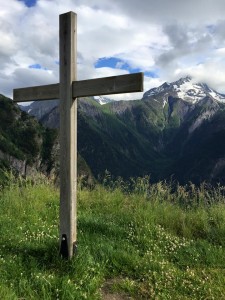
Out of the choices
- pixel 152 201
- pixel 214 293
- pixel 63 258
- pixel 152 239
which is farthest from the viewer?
pixel 152 201

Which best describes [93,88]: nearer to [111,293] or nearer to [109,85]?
[109,85]

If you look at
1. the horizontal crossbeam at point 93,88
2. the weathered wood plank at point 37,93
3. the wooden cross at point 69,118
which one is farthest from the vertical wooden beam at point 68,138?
the weathered wood plank at point 37,93

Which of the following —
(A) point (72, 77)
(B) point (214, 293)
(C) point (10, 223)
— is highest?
(A) point (72, 77)

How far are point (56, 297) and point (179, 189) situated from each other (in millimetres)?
4981

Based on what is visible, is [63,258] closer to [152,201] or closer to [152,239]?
[152,239]

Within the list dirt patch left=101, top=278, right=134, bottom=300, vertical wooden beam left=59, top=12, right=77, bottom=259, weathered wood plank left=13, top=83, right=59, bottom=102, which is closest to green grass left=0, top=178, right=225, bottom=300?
dirt patch left=101, top=278, right=134, bottom=300

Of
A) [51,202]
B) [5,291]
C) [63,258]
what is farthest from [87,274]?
[51,202]

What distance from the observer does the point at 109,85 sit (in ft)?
18.9

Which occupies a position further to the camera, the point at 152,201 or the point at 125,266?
the point at 152,201

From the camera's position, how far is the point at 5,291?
15.4 feet

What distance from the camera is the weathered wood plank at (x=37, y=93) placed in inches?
255

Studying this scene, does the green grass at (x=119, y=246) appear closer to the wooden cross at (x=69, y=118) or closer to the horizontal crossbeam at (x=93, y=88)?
the wooden cross at (x=69, y=118)

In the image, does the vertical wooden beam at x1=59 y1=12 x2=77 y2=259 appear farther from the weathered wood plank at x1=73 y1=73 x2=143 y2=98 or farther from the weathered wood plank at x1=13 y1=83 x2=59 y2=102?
the weathered wood plank at x1=13 y1=83 x2=59 y2=102

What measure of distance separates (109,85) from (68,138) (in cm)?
102
